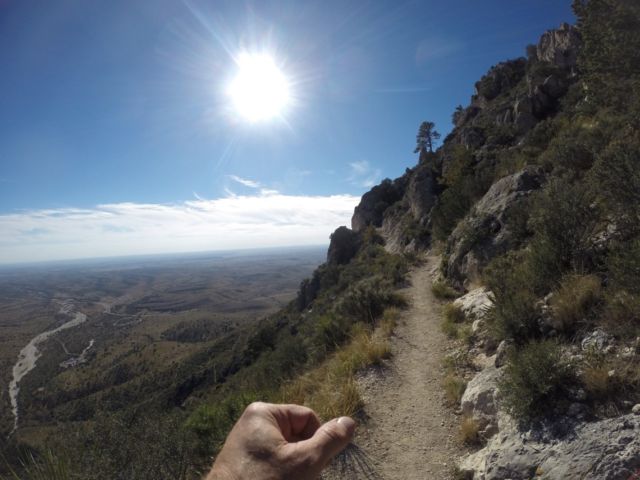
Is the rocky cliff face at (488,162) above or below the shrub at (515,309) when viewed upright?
above

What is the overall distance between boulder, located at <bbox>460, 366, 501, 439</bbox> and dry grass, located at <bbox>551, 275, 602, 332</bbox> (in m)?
1.09

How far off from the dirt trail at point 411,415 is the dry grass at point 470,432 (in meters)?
0.16

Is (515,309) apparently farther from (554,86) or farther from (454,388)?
(554,86)

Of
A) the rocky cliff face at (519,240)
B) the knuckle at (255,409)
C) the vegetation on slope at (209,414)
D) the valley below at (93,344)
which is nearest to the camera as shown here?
the knuckle at (255,409)

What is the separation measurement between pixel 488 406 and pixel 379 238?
103 ft

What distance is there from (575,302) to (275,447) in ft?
14.4

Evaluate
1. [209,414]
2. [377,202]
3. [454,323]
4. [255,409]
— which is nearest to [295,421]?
[255,409]

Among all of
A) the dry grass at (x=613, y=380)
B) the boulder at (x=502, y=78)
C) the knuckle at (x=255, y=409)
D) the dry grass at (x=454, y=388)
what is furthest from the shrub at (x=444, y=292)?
the boulder at (x=502, y=78)

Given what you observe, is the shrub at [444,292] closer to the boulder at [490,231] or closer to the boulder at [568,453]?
the boulder at [490,231]

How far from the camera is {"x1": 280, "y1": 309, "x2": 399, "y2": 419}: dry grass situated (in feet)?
16.3

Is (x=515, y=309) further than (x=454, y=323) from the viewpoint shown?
No

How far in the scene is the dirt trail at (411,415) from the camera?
382cm

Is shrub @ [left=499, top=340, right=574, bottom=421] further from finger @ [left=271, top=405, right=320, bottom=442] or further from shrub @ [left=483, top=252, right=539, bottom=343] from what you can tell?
finger @ [left=271, top=405, right=320, bottom=442]

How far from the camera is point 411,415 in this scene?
4750 millimetres
